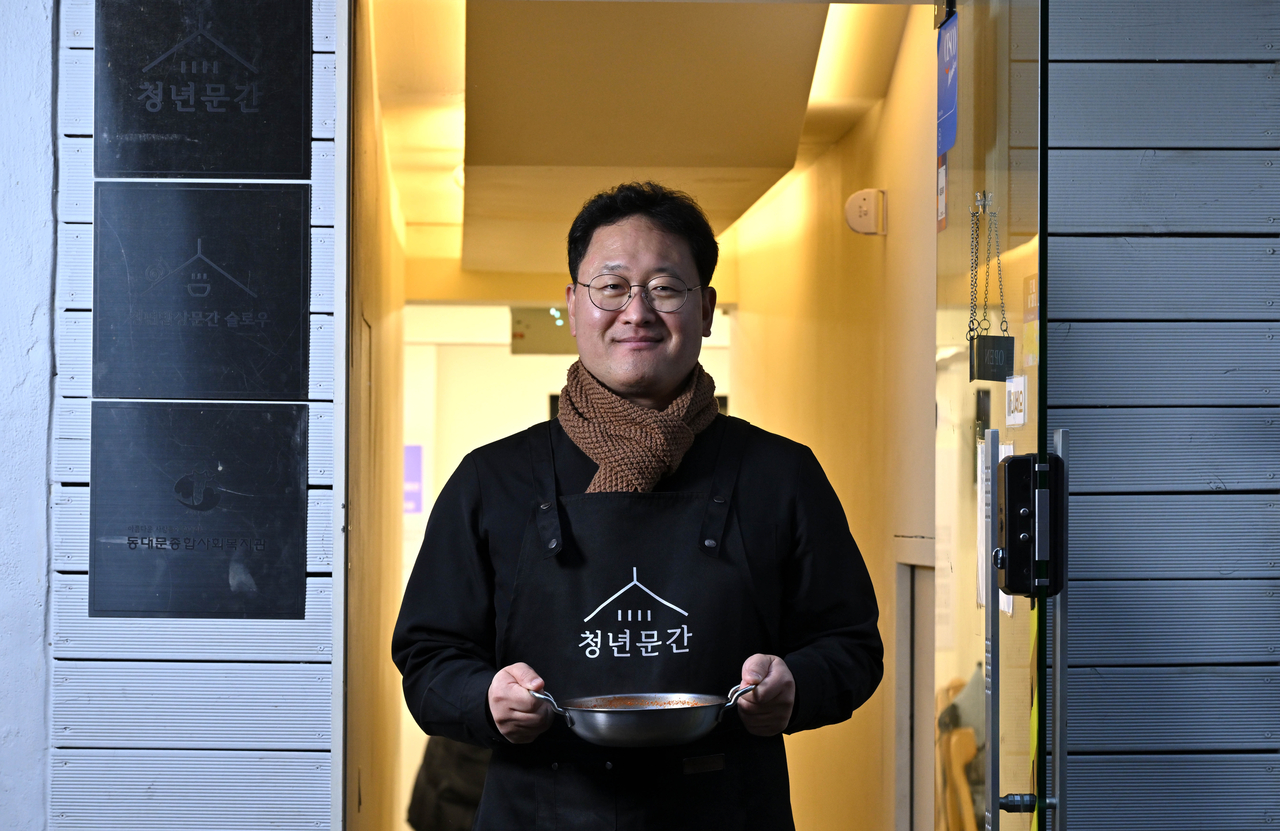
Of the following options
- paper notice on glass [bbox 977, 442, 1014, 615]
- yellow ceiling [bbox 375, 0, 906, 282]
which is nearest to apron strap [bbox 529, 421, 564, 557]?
paper notice on glass [bbox 977, 442, 1014, 615]

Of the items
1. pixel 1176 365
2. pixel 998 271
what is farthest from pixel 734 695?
pixel 1176 365

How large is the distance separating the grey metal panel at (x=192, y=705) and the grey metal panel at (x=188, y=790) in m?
0.02

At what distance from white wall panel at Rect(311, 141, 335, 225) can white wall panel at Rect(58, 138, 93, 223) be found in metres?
0.35

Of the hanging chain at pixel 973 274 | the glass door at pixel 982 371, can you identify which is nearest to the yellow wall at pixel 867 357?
the glass door at pixel 982 371

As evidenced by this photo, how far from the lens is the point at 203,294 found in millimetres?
1792

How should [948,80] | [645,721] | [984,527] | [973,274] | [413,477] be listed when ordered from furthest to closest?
[413,477]
[948,80]
[973,274]
[984,527]
[645,721]

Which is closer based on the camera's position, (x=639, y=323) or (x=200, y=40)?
(x=639, y=323)

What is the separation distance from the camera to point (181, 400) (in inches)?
70.4

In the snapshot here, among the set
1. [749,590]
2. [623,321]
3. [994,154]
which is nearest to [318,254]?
[623,321]

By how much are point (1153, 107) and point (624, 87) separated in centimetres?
169

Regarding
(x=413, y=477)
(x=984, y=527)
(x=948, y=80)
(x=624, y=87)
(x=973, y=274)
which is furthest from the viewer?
(x=413, y=477)

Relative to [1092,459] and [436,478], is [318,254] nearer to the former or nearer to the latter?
[1092,459]

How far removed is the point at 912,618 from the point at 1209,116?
1579 mm

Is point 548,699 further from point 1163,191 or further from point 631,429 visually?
point 1163,191
